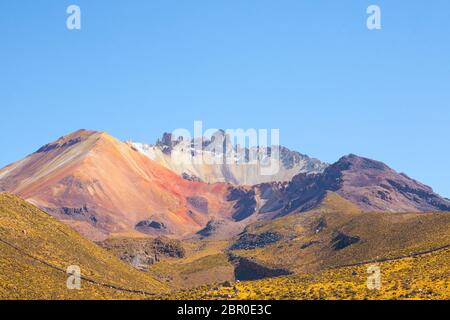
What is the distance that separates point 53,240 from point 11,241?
491 inches

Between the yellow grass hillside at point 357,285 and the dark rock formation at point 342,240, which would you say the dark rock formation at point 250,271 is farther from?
the yellow grass hillside at point 357,285

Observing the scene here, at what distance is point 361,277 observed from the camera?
97.9 m

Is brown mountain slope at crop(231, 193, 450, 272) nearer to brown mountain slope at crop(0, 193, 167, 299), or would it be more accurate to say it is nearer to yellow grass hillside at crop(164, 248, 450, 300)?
yellow grass hillside at crop(164, 248, 450, 300)

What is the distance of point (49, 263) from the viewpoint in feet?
369

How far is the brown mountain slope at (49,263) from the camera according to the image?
9819 cm

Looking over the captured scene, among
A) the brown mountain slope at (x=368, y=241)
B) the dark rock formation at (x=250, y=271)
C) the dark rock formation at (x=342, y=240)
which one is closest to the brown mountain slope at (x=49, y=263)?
the dark rock formation at (x=250, y=271)

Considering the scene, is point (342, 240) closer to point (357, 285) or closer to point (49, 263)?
point (49, 263)

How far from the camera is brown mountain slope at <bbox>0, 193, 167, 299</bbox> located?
322 ft

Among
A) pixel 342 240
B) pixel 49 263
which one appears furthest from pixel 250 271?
pixel 49 263

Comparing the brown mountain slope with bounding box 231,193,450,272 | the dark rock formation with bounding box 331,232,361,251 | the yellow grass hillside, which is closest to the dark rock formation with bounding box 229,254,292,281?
the brown mountain slope with bounding box 231,193,450,272

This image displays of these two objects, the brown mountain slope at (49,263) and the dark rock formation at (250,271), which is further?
the dark rock formation at (250,271)

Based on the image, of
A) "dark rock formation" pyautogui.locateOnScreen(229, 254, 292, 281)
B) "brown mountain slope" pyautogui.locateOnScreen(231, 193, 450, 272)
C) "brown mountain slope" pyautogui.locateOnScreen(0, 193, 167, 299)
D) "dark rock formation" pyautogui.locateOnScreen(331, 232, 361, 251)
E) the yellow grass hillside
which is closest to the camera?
the yellow grass hillside
